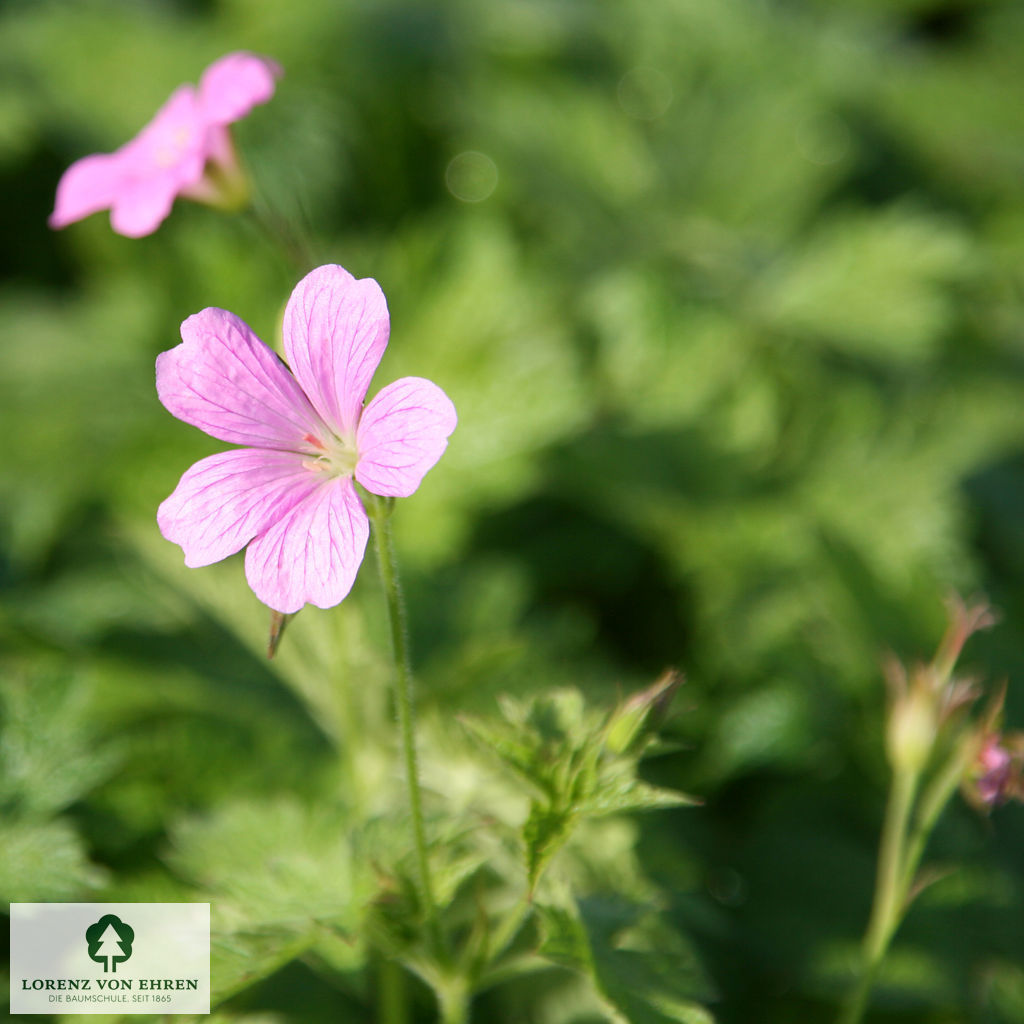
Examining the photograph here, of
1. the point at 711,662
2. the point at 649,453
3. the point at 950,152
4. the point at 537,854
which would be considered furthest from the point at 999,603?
the point at 950,152

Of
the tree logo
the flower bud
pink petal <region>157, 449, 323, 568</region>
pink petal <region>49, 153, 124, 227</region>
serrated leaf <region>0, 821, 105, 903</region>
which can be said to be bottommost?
the tree logo

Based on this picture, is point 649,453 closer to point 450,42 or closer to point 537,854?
point 537,854

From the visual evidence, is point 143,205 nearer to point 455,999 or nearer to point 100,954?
point 100,954

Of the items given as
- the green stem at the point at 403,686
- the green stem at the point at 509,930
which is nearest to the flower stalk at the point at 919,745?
the green stem at the point at 509,930

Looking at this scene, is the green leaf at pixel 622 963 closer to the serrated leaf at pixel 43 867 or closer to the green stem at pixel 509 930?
A: the green stem at pixel 509 930

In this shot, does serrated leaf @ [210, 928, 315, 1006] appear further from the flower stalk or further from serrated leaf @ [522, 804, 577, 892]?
the flower stalk

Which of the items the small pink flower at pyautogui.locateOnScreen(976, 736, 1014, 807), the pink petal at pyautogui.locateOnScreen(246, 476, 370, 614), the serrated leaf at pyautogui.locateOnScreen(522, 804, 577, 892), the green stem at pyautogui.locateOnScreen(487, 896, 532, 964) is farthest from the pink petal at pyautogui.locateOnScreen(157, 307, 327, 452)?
the small pink flower at pyautogui.locateOnScreen(976, 736, 1014, 807)
